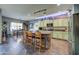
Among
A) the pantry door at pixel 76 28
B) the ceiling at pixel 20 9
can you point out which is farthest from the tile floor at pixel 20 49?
the ceiling at pixel 20 9

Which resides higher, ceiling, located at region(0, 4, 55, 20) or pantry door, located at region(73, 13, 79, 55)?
ceiling, located at region(0, 4, 55, 20)

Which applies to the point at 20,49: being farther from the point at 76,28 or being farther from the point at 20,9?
the point at 76,28

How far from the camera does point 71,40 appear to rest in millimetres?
2334


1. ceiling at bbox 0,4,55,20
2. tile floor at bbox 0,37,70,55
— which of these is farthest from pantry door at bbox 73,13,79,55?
ceiling at bbox 0,4,55,20

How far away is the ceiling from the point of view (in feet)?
7.70

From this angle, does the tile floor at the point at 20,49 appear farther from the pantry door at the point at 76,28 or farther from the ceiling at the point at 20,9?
the ceiling at the point at 20,9

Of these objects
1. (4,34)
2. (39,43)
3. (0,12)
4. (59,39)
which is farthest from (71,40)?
(0,12)

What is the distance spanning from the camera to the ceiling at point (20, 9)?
7.70 feet

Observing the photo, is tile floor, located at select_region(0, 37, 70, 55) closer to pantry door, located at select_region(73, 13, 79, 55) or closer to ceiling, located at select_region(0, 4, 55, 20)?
pantry door, located at select_region(73, 13, 79, 55)

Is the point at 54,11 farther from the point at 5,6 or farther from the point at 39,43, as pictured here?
the point at 5,6

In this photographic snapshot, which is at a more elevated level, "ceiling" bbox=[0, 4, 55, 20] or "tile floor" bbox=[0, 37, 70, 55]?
"ceiling" bbox=[0, 4, 55, 20]

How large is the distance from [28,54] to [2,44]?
526 mm

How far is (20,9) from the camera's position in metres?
2.36

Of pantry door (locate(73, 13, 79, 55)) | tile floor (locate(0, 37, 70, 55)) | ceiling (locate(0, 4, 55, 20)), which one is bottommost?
tile floor (locate(0, 37, 70, 55))
